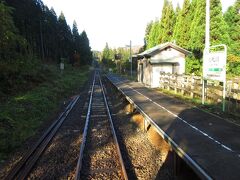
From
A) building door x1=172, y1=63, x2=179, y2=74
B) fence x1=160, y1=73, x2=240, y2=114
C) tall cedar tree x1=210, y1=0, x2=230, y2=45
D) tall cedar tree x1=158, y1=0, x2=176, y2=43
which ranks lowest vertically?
fence x1=160, y1=73, x2=240, y2=114

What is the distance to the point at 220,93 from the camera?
1206 centimetres

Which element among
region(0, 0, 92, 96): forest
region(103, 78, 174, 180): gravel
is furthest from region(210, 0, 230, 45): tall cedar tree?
region(103, 78, 174, 180): gravel

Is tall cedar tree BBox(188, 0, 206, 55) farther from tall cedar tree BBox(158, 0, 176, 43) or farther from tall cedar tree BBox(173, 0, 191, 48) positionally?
tall cedar tree BBox(158, 0, 176, 43)

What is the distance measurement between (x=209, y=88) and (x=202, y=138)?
6274 millimetres

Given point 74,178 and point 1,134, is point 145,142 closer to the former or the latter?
point 74,178

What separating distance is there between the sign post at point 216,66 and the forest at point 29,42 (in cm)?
1037

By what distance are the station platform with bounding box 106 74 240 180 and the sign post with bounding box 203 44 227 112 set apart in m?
1.69

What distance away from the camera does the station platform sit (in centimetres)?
529

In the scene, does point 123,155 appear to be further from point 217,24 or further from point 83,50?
point 83,50

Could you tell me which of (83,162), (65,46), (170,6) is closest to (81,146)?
(83,162)

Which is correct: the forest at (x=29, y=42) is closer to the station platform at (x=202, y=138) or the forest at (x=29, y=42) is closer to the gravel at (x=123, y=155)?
the gravel at (x=123, y=155)

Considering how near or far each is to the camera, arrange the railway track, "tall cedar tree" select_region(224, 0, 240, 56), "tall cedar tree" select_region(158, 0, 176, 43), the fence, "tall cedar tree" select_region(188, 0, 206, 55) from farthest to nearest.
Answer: "tall cedar tree" select_region(158, 0, 176, 43) → "tall cedar tree" select_region(224, 0, 240, 56) → "tall cedar tree" select_region(188, 0, 206, 55) → the fence → the railway track

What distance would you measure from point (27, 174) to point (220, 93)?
30.4 ft

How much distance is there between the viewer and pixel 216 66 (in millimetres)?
11555
